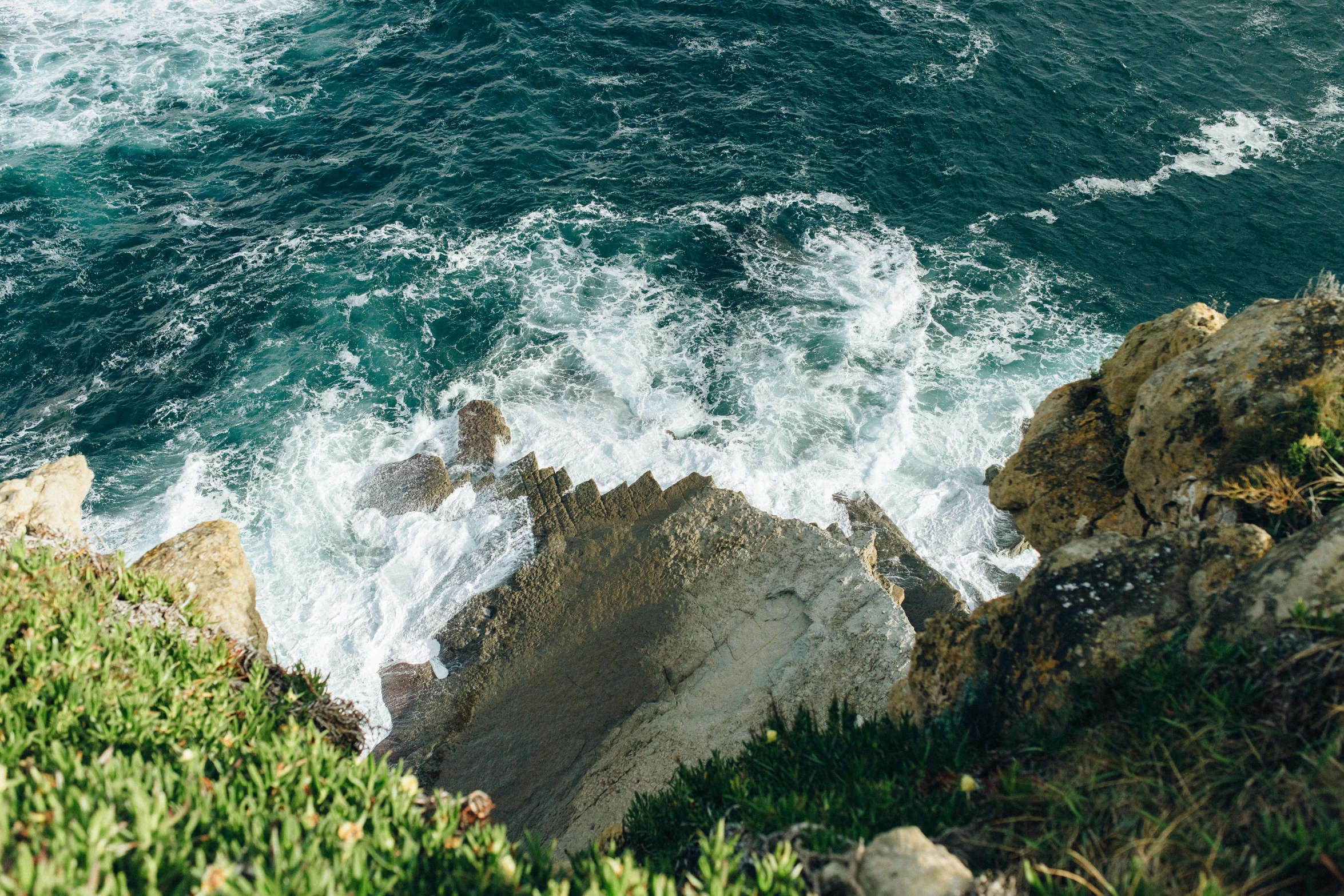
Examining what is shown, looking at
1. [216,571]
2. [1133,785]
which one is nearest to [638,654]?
[216,571]

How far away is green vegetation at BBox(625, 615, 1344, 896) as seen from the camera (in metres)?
4.64

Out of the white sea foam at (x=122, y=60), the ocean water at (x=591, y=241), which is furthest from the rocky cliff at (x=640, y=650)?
the white sea foam at (x=122, y=60)

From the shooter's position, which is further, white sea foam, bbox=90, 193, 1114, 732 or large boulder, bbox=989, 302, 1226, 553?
white sea foam, bbox=90, 193, 1114, 732

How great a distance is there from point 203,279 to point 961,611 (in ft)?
72.5

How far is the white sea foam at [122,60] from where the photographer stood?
27.9m

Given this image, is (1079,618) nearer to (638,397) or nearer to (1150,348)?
(1150,348)

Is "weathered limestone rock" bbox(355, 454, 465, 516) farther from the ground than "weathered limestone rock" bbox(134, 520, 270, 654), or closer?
closer

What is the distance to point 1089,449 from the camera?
11.3 metres

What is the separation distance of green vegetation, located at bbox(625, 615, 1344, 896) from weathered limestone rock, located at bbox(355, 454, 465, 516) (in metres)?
11.8

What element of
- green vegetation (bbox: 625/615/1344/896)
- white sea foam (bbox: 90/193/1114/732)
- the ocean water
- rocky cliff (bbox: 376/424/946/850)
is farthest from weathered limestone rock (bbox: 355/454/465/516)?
green vegetation (bbox: 625/615/1344/896)

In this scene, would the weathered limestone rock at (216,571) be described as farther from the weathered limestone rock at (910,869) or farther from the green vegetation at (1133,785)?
the weathered limestone rock at (910,869)

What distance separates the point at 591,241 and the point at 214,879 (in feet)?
71.2

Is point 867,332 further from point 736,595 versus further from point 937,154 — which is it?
point 736,595

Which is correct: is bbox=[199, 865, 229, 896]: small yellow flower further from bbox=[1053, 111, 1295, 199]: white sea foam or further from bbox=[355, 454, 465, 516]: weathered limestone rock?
bbox=[1053, 111, 1295, 199]: white sea foam
